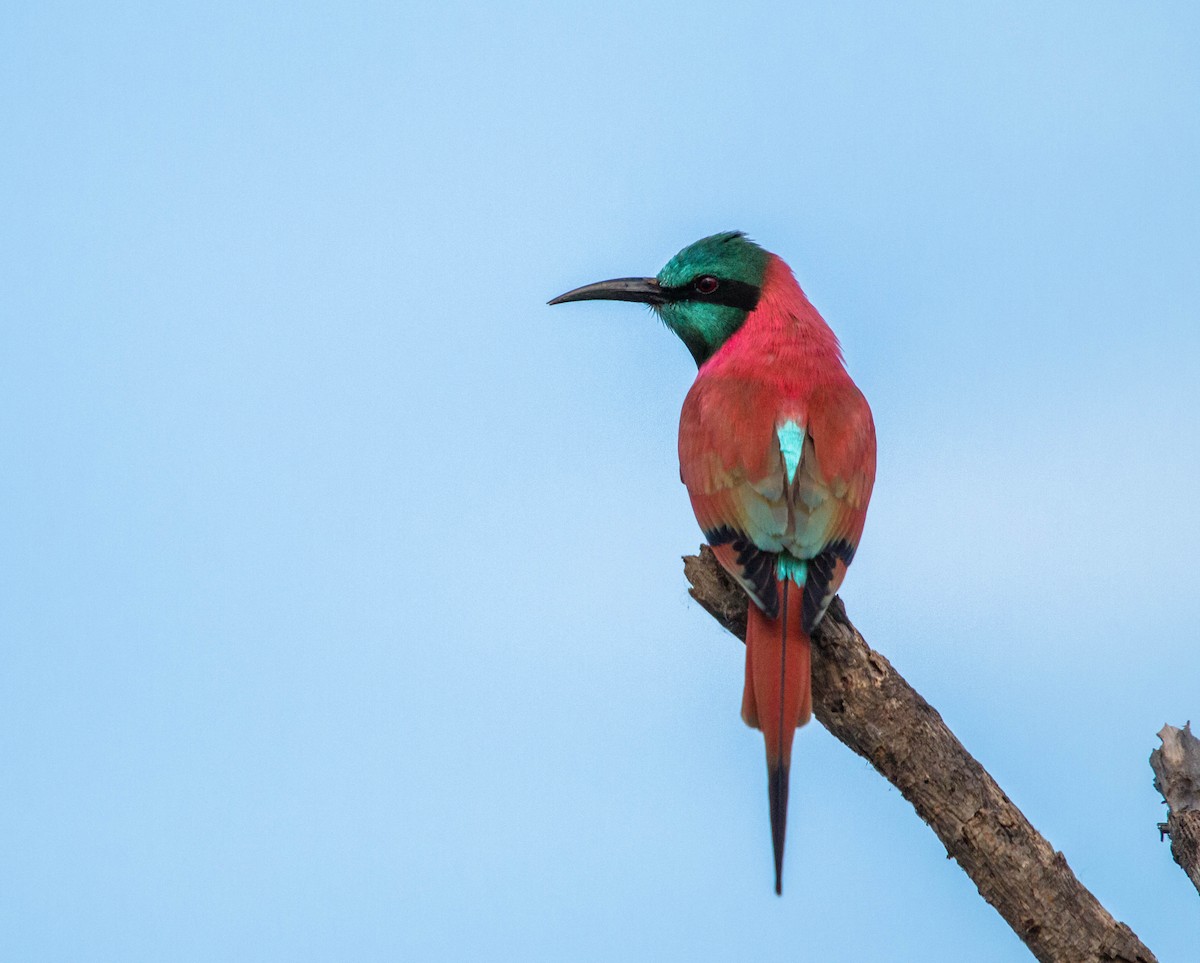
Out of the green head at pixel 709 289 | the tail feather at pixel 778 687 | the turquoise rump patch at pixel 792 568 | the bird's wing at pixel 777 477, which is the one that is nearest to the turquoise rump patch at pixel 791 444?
the bird's wing at pixel 777 477

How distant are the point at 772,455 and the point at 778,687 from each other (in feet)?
2.37

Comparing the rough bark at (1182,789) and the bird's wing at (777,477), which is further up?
the bird's wing at (777,477)

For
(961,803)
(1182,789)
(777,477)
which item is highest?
(777,477)

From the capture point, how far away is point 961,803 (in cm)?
325

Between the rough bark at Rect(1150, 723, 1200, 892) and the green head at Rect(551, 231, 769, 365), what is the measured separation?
189cm

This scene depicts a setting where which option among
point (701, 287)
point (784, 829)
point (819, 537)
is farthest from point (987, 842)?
point (701, 287)

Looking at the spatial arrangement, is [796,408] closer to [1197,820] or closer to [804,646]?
[804,646]

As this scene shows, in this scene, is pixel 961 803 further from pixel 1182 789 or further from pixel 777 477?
pixel 777 477

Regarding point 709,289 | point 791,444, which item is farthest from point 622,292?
point 791,444

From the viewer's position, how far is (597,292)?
16.2ft

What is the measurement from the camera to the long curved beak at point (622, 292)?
4.79 m

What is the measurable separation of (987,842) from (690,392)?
1.59m

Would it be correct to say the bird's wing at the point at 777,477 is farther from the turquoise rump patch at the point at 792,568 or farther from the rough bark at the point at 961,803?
the rough bark at the point at 961,803

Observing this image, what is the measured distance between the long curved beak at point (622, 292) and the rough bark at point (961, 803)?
1.74 m
